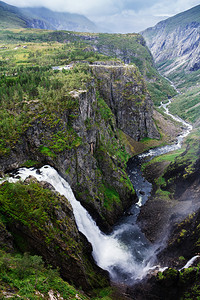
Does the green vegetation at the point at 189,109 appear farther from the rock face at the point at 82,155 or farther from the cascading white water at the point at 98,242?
the cascading white water at the point at 98,242

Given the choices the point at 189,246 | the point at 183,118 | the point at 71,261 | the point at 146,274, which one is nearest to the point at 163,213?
the point at 189,246

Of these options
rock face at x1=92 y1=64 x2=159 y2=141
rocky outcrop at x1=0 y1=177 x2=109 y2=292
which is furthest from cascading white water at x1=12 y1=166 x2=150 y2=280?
rock face at x1=92 y1=64 x2=159 y2=141

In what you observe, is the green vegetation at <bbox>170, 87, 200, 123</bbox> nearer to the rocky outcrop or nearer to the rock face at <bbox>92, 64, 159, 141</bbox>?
the rock face at <bbox>92, 64, 159, 141</bbox>


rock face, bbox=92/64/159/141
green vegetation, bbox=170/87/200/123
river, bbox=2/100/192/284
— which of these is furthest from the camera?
green vegetation, bbox=170/87/200/123

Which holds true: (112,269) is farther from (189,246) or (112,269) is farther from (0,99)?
(0,99)

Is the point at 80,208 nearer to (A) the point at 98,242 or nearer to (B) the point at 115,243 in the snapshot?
(A) the point at 98,242
